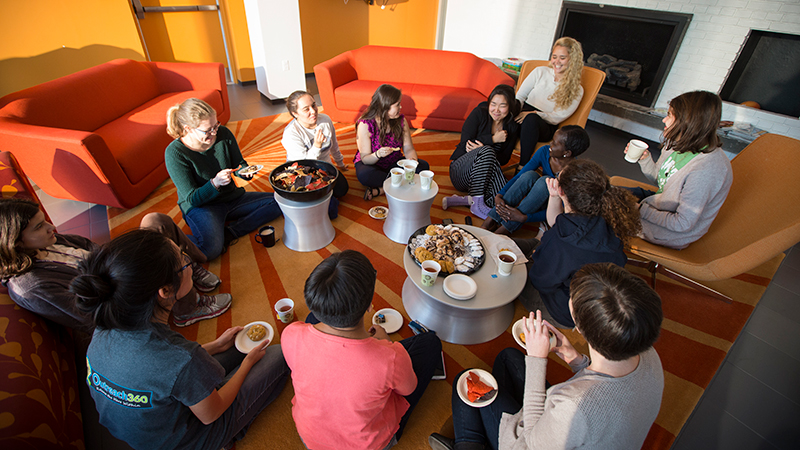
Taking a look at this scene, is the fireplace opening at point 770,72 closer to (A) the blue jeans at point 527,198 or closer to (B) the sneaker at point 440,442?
(A) the blue jeans at point 527,198

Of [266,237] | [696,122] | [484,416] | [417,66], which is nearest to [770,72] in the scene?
[696,122]

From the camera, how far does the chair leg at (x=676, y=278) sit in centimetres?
269

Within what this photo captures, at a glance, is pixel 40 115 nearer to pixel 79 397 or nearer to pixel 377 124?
pixel 79 397

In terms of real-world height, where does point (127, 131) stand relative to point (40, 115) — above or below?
below

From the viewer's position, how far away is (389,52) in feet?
17.5

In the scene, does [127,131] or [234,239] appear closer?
[234,239]

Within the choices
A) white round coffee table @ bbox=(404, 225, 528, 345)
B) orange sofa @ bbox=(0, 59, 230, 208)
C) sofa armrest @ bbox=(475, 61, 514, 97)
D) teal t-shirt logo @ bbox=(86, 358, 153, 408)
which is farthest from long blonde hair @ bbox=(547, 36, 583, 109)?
orange sofa @ bbox=(0, 59, 230, 208)

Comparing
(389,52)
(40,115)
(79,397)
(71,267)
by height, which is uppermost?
(389,52)

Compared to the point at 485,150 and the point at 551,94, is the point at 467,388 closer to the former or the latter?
the point at 485,150

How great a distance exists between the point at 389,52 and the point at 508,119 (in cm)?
270

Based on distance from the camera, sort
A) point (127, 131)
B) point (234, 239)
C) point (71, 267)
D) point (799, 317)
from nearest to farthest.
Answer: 1. point (71, 267)
2. point (799, 317)
3. point (234, 239)
4. point (127, 131)

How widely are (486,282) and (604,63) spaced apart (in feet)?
17.1

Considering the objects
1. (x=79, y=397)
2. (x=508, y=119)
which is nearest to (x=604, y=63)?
(x=508, y=119)

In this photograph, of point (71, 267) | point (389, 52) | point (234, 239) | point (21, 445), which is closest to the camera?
point (21, 445)
